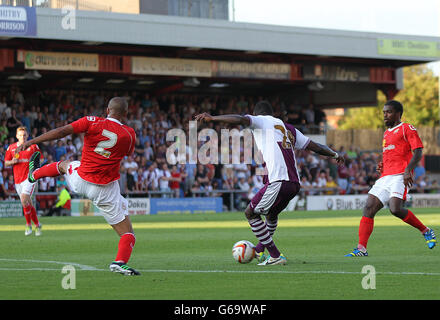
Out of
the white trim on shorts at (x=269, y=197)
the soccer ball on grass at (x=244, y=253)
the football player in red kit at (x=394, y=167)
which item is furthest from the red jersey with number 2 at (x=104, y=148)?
the football player in red kit at (x=394, y=167)

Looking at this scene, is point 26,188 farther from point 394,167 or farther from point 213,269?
point 213,269

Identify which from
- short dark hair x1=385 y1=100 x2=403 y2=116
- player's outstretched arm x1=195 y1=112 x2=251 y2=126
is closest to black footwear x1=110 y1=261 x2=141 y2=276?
player's outstretched arm x1=195 y1=112 x2=251 y2=126

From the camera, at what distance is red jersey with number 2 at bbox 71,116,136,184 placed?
934cm

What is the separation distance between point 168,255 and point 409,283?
5073 millimetres

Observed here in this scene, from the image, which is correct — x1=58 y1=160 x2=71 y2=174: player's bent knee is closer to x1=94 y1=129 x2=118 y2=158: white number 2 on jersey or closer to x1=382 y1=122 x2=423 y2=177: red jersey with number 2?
x1=94 y1=129 x2=118 y2=158: white number 2 on jersey

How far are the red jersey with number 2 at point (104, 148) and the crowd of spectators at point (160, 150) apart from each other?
2020cm

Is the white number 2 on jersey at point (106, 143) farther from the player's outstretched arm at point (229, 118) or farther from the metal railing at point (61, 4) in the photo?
the metal railing at point (61, 4)

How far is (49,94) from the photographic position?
37.5 m

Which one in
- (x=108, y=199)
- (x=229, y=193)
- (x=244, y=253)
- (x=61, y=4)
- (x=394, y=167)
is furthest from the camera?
(x=229, y=193)

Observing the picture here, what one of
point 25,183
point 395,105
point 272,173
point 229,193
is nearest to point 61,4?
point 229,193

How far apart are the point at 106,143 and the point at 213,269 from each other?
2.14m

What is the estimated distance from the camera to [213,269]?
400 inches

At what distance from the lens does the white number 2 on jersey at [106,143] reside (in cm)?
938
